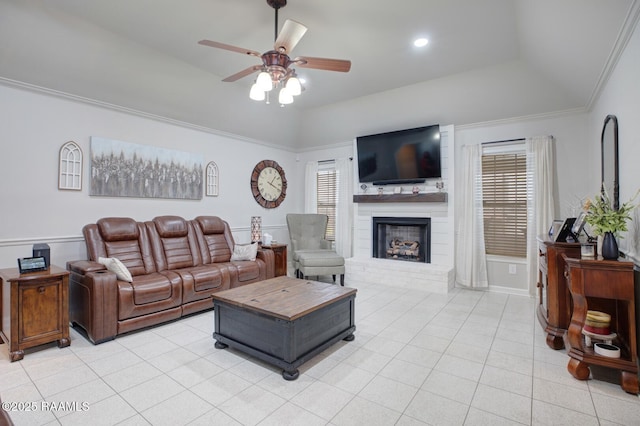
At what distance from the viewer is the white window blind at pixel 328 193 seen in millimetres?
6391

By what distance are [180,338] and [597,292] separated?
3.51 m

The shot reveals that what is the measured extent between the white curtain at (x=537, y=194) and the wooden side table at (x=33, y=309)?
18.0 feet

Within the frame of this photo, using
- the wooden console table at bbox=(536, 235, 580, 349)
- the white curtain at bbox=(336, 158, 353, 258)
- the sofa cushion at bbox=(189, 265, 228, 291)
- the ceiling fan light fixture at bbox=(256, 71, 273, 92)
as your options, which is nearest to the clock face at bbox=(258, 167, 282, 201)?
the white curtain at bbox=(336, 158, 353, 258)

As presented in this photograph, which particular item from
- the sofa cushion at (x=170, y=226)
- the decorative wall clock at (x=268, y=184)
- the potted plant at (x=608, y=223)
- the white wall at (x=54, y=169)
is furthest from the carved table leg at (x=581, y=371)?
the decorative wall clock at (x=268, y=184)

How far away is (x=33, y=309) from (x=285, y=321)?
7.24ft

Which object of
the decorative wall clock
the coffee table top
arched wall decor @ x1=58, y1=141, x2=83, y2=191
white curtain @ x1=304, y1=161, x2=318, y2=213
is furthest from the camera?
white curtain @ x1=304, y1=161, x2=318, y2=213

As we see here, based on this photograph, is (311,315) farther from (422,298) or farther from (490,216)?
(490,216)

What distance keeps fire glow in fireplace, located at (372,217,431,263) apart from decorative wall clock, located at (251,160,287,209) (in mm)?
2034

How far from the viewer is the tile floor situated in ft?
6.19

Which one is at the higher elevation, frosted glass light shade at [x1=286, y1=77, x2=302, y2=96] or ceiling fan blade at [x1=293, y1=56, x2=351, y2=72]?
ceiling fan blade at [x1=293, y1=56, x2=351, y2=72]

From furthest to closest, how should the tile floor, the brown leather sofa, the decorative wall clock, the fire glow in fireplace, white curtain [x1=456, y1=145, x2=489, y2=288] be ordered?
the decorative wall clock → the fire glow in fireplace → white curtain [x1=456, y1=145, x2=489, y2=288] → the brown leather sofa → the tile floor

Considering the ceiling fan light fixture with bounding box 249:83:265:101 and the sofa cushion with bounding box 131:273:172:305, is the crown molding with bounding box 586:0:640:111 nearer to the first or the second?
the ceiling fan light fixture with bounding box 249:83:265:101

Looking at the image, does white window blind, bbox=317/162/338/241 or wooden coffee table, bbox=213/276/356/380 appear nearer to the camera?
wooden coffee table, bbox=213/276/356/380

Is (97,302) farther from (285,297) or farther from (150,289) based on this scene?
(285,297)
